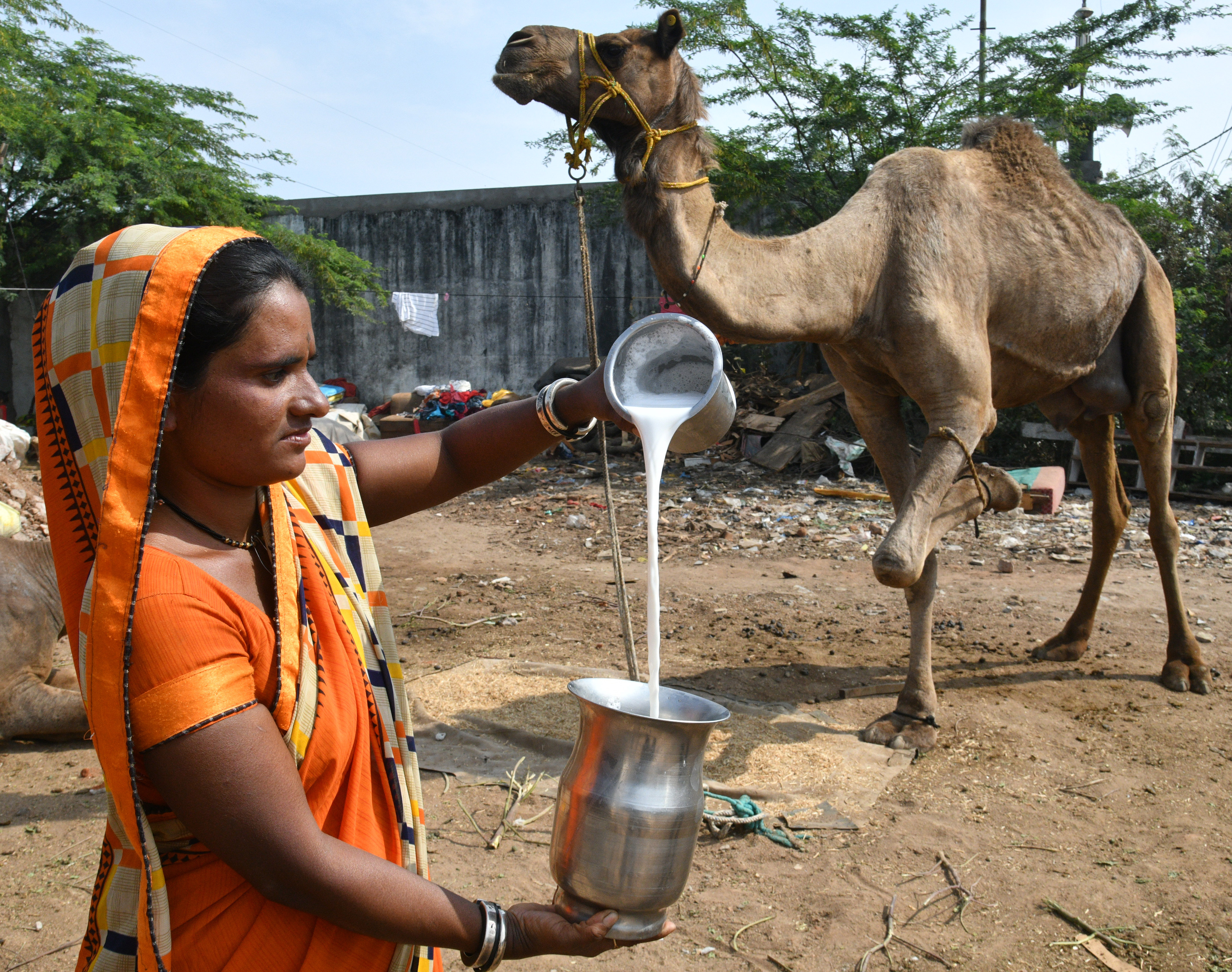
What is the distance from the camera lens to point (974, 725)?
4.25 m

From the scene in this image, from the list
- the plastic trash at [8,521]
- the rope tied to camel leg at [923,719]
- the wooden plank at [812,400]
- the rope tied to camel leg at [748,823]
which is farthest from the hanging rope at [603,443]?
the wooden plank at [812,400]

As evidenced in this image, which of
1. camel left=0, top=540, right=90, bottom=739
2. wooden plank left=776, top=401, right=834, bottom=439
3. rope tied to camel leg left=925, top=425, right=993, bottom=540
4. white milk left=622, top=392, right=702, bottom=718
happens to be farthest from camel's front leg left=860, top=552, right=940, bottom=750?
wooden plank left=776, top=401, right=834, bottom=439

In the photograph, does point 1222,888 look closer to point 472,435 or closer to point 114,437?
point 472,435

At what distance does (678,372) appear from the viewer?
221cm

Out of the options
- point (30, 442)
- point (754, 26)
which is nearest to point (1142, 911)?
point (754, 26)

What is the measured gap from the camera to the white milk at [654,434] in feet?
6.17

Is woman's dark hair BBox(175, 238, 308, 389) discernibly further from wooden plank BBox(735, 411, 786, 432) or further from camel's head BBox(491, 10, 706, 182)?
wooden plank BBox(735, 411, 786, 432)

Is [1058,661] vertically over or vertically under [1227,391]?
under

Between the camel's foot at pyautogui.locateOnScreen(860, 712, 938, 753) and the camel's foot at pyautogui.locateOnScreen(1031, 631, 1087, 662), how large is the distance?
1524mm

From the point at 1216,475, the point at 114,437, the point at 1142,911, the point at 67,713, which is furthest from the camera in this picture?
the point at 1216,475

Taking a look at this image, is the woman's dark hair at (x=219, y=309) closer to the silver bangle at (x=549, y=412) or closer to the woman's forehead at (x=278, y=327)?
the woman's forehead at (x=278, y=327)

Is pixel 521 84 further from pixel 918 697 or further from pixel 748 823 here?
pixel 918 697

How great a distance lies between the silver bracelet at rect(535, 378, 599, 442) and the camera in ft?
6.41

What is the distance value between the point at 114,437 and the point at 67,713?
3.41 metres
